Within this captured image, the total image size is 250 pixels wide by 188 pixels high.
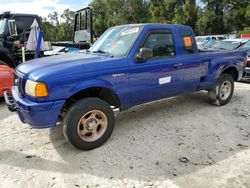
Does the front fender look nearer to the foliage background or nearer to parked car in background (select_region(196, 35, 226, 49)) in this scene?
parked car in background (select_region(196, 35, 226, 49))

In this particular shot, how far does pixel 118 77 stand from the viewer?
14.0 feet

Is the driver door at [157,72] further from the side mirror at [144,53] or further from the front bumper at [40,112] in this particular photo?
the front bumper at [40,112]

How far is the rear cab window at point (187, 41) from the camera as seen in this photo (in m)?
5.29

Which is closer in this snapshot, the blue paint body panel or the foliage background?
the blue paint body panel

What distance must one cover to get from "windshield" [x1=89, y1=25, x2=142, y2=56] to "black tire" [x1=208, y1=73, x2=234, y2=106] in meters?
2.54

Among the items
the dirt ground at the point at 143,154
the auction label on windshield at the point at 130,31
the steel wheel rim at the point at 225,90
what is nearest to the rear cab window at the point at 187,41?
the auction label on windshield at the point at 130,31

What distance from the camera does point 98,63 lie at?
4133 mm

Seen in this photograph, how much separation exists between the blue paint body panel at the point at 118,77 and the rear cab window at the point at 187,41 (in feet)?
0.25

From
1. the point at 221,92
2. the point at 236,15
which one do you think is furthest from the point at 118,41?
the point at 236,15

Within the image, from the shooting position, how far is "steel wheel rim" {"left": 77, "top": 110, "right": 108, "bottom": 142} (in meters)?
4.05

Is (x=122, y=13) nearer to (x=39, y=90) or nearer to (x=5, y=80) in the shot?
(x=5, y=80)

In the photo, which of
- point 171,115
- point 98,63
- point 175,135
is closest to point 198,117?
point 171,115

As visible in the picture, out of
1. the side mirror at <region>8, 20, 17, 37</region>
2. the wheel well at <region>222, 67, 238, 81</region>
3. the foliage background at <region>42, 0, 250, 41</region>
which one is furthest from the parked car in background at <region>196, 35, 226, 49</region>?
the foliage background at <region>42, 0, 250, 41</region>

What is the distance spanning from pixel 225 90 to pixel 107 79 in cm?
355
